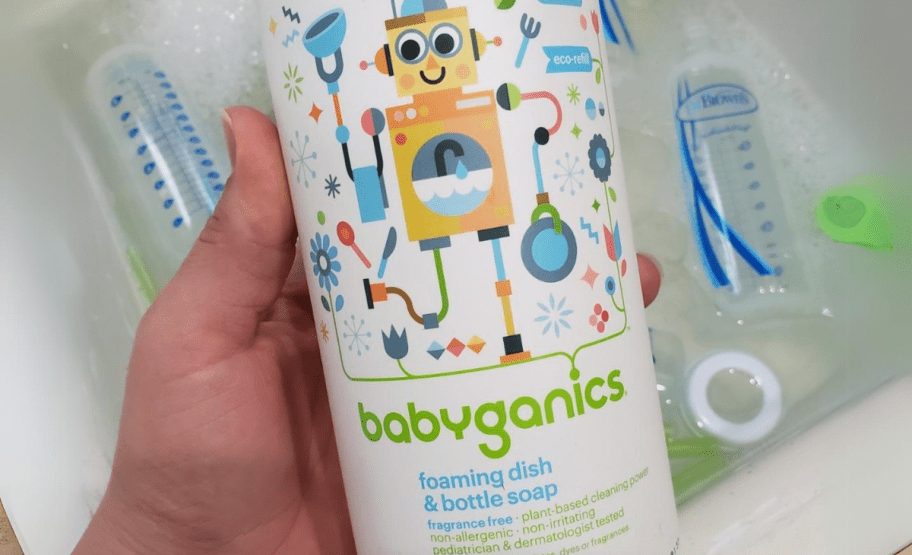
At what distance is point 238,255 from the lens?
20.4 inches

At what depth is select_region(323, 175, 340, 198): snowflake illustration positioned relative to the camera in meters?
0.40

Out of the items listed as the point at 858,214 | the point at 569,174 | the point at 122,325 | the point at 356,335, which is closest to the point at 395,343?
the point at 356,335

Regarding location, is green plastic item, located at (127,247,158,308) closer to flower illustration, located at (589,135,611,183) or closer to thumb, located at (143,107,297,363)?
thumb, located at (143,107,297,363)

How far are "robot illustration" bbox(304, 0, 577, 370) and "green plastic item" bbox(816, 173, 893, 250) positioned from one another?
0.56m

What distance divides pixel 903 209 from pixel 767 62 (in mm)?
216

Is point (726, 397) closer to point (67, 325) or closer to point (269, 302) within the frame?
point (269, 302)

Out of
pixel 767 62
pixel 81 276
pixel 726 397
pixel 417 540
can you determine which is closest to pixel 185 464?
pixel 417 540

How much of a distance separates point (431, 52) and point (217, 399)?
30 cm

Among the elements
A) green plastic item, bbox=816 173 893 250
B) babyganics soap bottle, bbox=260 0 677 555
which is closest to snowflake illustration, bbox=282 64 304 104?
babyganics soap bottle, bbox=260 0 677 555

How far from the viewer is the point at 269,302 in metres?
0.56

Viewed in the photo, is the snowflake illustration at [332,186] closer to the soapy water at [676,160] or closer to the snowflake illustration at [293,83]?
the snowflake illustration at [293,83]

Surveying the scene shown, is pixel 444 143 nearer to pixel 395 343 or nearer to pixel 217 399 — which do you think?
pixel 395 343

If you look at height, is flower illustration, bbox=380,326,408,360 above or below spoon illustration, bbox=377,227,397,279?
below

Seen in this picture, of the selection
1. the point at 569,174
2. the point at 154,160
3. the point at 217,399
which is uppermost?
the point at 154,160
